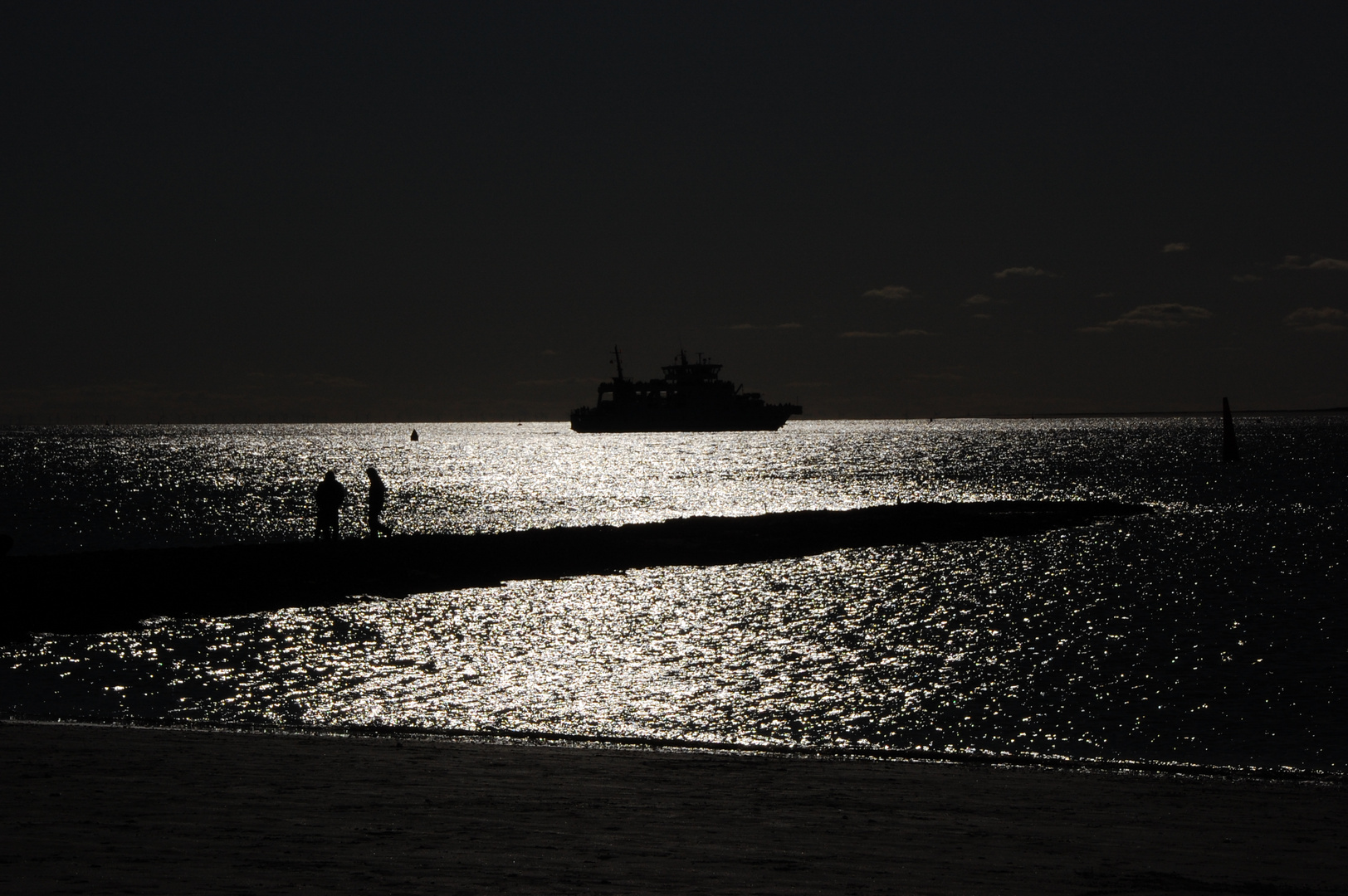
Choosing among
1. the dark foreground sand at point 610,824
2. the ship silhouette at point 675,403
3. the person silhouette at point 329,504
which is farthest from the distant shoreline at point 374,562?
the ship silhouette at point 675,403

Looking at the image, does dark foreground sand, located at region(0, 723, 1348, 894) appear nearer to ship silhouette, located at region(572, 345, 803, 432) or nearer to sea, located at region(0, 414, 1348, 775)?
sea, located at region(0, 414, 1348, 775)

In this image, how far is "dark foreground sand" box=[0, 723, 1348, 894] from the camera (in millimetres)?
6629

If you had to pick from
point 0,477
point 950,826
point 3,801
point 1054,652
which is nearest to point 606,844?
point 950,826

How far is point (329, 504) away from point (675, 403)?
6301 inches

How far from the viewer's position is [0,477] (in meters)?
93.9

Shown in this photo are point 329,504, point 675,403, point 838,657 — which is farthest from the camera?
point 675,403

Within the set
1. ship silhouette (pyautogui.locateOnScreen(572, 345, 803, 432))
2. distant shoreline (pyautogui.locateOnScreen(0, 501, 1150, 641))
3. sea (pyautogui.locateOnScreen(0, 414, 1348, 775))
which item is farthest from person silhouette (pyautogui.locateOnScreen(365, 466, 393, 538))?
ship silhouette (pyautogui.locateOnScreen(572, 345, 803, 432))

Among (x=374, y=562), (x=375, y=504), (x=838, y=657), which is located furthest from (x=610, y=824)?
(x=375, y=504)

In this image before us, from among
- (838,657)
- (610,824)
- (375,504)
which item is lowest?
(838,657)

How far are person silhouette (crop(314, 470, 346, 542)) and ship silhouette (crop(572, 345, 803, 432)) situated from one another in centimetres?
15809

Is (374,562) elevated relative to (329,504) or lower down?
lower down

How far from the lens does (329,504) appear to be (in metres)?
28.9

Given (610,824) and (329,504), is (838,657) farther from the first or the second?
(329,504)

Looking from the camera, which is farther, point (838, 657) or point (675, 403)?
point (675, 403)
